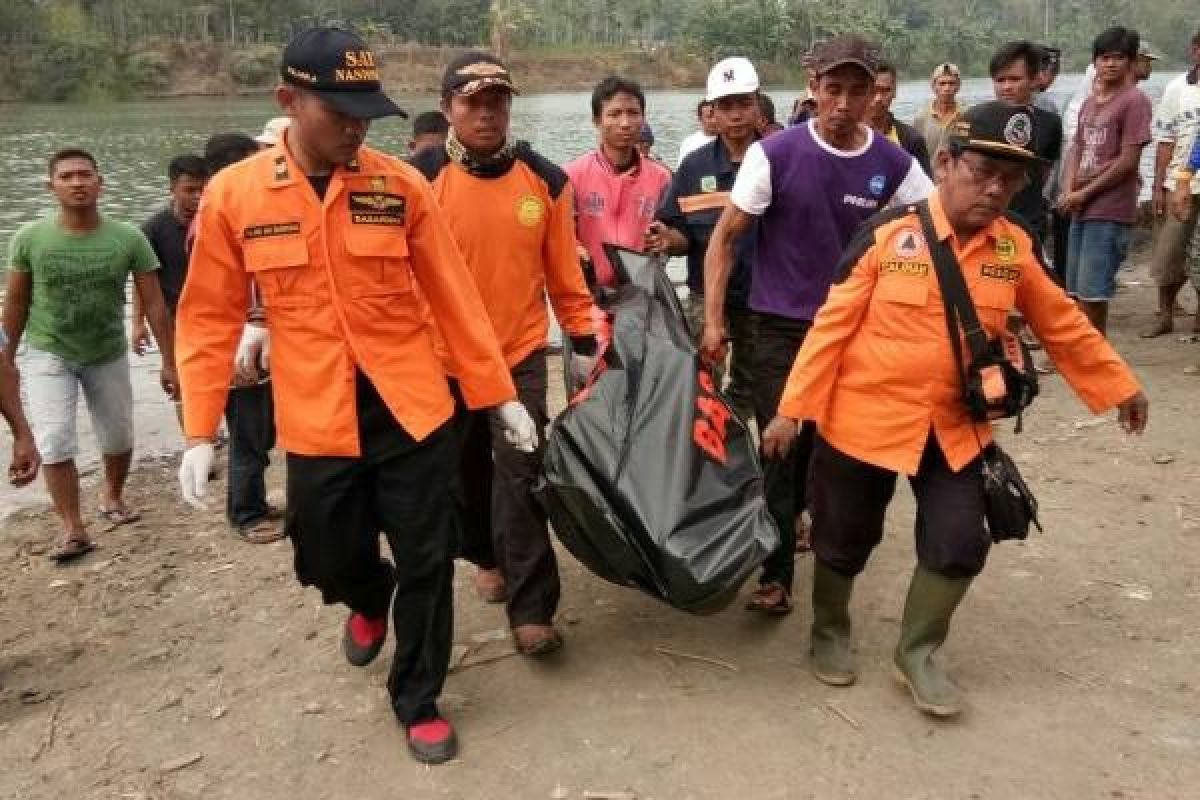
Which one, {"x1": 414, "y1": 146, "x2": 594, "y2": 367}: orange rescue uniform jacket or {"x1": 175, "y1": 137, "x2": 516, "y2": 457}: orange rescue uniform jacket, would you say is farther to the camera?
{"x1": 414, "y1": 146, "x2": 594, "y2": 367}: orange rescue uniform jacket

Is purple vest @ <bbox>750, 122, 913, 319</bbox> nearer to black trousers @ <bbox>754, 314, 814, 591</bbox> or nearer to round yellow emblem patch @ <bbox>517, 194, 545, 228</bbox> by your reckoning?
black trousers @ <bbox>754, 314, 814, 591</bbox>

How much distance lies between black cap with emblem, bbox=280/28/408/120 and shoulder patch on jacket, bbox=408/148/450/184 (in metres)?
0.91

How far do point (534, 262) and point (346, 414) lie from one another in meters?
1.10

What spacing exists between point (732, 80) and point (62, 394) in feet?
11.3

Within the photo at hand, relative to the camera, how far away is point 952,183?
2967 mm

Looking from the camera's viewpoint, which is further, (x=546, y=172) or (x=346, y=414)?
(x=546, y=172)

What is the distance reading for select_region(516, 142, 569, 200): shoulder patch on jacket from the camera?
12.3 feet

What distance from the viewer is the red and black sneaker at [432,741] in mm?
3066

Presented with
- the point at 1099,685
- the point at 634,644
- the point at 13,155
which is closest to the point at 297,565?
the point at 634,644

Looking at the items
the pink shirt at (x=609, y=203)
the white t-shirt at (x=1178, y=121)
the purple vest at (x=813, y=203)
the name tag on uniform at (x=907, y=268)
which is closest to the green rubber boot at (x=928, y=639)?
the name tag on uniform at (x=907, y=268)

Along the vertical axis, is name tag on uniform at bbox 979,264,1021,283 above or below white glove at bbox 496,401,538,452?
above

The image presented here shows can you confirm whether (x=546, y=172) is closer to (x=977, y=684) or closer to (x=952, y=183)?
(x=952, y=183)

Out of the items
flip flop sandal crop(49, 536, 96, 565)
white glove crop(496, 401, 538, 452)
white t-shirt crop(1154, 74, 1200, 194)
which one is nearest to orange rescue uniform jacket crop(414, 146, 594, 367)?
white glove crop(496, 401, 538, 452)

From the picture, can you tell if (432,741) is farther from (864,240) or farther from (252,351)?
(864,240)
